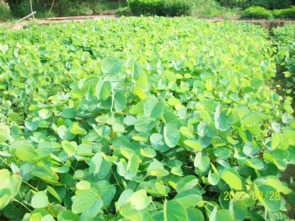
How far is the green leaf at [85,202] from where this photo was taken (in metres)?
0.97

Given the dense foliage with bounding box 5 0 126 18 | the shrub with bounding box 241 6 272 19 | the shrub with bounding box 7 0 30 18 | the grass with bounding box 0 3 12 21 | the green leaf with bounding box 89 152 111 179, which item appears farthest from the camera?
the dense foliage with bounding box 5 0 126 18

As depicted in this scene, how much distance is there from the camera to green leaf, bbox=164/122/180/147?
48.4 inches

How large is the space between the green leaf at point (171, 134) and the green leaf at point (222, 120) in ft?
0.54

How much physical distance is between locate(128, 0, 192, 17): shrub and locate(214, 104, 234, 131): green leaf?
39.5ft

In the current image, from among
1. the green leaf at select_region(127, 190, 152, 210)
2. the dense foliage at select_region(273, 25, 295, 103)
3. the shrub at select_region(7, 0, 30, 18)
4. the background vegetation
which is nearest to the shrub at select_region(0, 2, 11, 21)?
the background vegetation

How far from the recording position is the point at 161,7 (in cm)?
1317

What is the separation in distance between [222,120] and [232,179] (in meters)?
0.30

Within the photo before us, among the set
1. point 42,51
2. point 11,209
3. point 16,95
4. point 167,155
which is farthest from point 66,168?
point 42,51

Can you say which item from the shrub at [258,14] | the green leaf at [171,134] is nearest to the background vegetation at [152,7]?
the shrub at [258,14]

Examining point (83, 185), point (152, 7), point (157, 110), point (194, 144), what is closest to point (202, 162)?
point (194, 144)

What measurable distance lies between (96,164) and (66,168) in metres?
0.11

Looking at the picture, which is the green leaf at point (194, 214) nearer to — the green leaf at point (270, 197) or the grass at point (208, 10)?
the green leaf at point (270, 197)

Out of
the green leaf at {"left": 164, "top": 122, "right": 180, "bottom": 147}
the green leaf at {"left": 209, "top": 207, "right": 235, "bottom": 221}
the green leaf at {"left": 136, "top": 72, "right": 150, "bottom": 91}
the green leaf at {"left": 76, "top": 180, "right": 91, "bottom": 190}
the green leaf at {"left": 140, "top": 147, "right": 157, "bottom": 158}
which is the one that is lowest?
the green leaf at {"left": 209, "top": 207, "right": 235, "bottom": 221}

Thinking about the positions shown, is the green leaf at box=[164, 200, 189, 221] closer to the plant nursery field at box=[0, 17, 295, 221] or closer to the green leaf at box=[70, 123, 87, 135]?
the plant nursery field at box=[0, 17, 295, 221]
